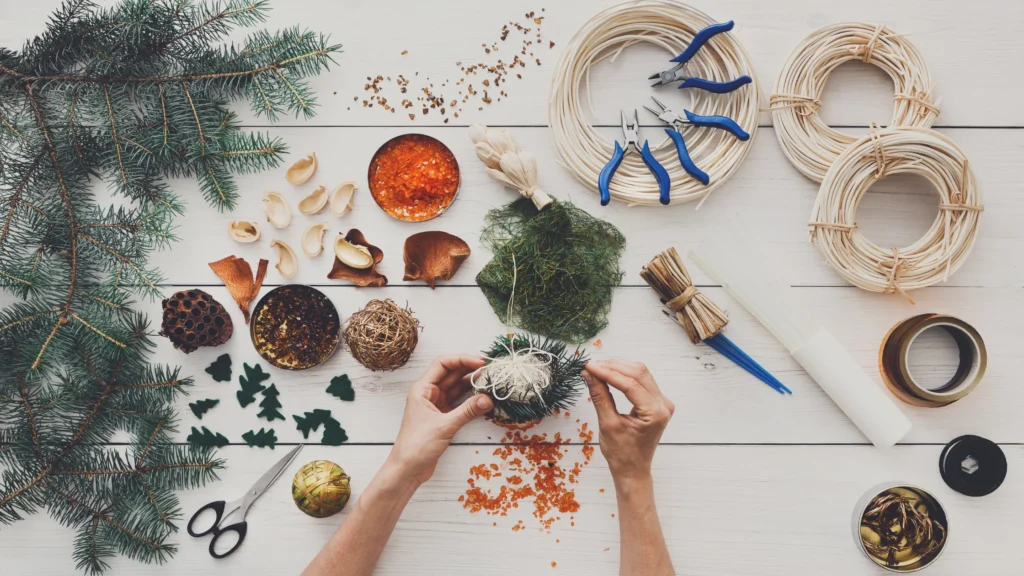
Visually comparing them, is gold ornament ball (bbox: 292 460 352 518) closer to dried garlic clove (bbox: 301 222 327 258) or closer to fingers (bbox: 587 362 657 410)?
dried garlic clove (bbox: 301 222 327 258)

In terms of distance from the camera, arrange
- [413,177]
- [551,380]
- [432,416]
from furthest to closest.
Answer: [413,177]
[432,416]
[551,380]

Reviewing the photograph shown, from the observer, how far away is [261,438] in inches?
55.3

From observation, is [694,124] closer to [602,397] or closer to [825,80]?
[825,80]

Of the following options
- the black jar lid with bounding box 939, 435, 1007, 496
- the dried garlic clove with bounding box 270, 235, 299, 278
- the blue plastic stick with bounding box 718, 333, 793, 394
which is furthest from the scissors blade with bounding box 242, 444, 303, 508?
the black jar lid with bounding box 939, 435, 1007, 496

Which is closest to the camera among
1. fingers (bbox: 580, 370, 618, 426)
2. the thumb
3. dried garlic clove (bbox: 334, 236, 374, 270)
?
the thumb

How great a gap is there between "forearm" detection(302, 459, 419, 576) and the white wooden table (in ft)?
0.34

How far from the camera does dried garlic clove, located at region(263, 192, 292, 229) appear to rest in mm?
1390

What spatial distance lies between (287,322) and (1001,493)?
5.51 ft

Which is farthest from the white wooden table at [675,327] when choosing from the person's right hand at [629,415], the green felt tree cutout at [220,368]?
the person's right hand at [629,415]

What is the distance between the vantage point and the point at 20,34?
1.40 m

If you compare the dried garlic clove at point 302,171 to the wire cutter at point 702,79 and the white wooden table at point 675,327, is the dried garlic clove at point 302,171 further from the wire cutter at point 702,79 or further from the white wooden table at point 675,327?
the wire cutter at point 702,79

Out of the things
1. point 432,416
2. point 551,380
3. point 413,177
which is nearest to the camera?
point 551,380

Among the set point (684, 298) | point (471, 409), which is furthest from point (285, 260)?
point (684, 298)

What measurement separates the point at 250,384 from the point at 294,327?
0.18 meters
